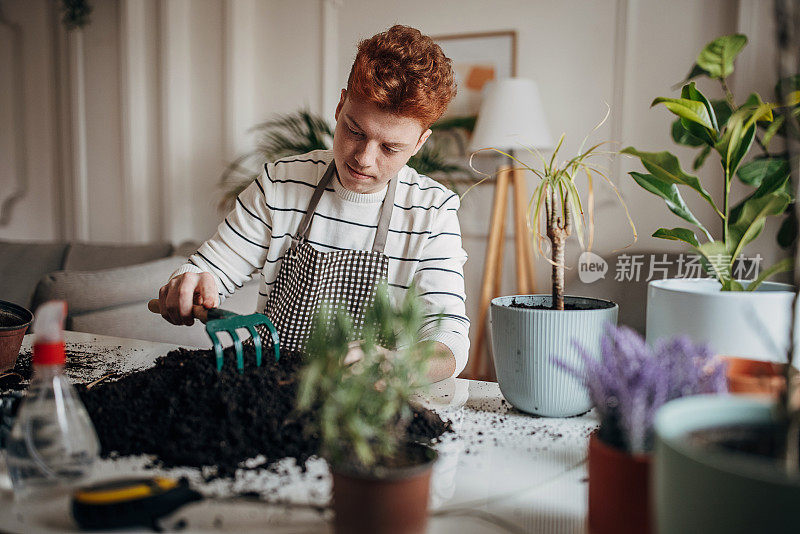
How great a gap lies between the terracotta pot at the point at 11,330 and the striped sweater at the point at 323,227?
0.36 m

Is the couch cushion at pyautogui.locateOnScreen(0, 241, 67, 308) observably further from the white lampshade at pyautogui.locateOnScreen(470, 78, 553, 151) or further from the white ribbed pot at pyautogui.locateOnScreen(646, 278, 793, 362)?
the white ribbed pot at pyautogui.locateOnScreen(646, 278, 793, 362)

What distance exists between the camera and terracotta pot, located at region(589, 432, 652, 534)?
64cm

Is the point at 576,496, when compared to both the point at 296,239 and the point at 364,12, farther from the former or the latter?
the point at 364,12

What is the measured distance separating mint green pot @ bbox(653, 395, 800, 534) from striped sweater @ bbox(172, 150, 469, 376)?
3.30 ft

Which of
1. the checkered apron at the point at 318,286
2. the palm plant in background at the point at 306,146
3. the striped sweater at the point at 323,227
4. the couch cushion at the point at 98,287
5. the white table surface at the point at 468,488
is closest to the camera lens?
the white table surface at the point at 468,488

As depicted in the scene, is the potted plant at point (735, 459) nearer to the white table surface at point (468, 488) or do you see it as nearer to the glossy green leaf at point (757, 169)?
the white table surface at point (468, 488)

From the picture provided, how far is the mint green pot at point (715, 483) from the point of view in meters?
0.46

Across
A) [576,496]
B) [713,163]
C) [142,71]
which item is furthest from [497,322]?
[142,71]

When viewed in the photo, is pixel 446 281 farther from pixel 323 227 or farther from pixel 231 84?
pixel 231 84

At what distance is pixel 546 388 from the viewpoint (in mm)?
1017

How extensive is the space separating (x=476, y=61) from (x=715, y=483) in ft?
11.0

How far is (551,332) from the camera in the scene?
98 centimetres

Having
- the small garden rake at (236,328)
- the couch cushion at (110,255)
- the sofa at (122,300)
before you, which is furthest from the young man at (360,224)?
the couch cushion at (110,255)

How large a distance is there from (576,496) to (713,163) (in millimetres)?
2851
